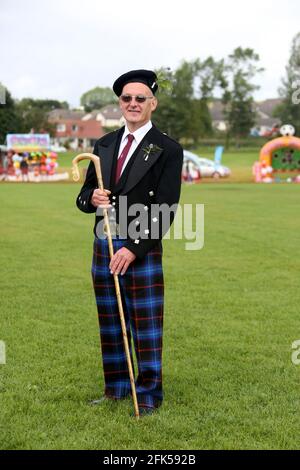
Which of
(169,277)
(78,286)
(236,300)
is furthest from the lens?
(169,277)

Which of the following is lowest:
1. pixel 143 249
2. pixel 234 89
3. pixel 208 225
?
pixel 208 225

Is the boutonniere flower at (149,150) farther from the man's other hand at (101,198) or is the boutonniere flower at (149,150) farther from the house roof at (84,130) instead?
the house roof at (84,130)

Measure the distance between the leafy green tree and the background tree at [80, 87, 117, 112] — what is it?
232 feet

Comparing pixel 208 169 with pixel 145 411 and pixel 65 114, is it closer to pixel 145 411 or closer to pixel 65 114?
pixel 145 411

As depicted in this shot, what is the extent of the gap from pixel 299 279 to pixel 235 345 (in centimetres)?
343

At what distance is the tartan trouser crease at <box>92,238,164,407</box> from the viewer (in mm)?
4352

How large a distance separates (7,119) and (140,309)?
65052mm

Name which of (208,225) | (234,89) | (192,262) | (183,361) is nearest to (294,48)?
(234,89)

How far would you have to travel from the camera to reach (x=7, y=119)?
6625 centimetres

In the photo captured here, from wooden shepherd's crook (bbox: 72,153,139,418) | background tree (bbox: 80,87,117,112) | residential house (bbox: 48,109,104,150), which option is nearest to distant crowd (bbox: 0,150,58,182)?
wooden shepherd's crook (bbox: 72,153,139,418)

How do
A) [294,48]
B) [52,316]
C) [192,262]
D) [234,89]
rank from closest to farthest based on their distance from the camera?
1. [52,316]
2. [192,262]
3. [294,48]
4. [234,89]

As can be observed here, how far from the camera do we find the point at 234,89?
269 ft

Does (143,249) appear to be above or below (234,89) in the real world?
below
